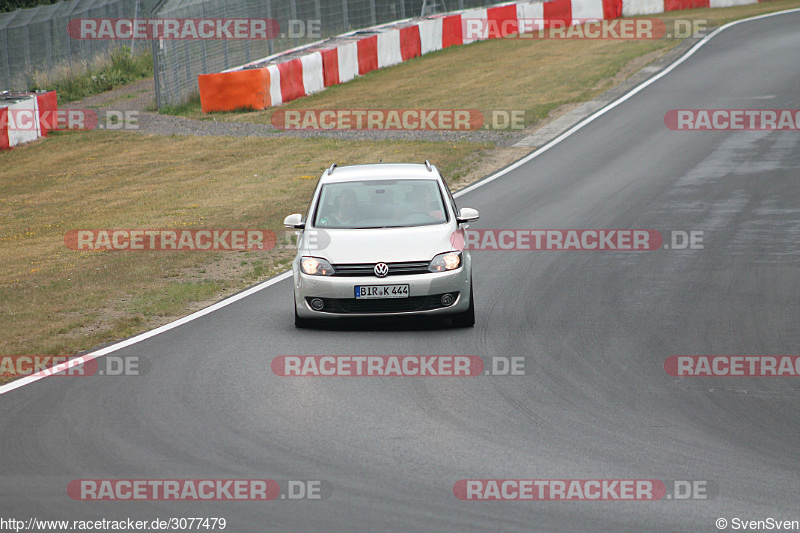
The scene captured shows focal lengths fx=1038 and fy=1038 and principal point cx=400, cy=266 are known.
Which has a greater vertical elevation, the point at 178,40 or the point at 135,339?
the point at 178,40

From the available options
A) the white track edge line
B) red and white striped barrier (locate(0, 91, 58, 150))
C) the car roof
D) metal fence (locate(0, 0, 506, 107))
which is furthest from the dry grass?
metal fence (locate(0, 0, 506, 107))

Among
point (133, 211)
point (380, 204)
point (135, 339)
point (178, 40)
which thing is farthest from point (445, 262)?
point (178, 40)

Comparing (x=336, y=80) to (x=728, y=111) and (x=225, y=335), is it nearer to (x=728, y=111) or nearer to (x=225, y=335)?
(x=728, y=111)

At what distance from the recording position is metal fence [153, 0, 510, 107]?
32.3 m

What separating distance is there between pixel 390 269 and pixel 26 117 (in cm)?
2135

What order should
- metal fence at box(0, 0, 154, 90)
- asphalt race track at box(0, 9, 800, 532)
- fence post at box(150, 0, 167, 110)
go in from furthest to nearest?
metal fence at box(0, 0, 154, 90) → fence post at box(150, 0, 167, 110) → asphalt race track at box(0, 9, 800, 532)

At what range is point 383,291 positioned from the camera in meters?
10.7

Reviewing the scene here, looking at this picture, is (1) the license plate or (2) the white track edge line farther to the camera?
(1) the license plate

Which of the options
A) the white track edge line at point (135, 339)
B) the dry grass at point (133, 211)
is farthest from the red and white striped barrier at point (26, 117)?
the white track edge line at point (135, 339)

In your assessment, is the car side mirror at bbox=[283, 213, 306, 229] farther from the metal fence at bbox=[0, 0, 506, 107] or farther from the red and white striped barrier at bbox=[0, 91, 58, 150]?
the metal fence at bbox=[0, 0, 506, 107]

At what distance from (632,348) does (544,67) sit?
25066 mm

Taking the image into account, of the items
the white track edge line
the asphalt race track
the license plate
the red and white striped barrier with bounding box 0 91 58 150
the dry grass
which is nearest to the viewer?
the asphalt race track

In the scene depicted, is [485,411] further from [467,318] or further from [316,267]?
[316,267]

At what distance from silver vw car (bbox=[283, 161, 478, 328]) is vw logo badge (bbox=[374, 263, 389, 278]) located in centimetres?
1
